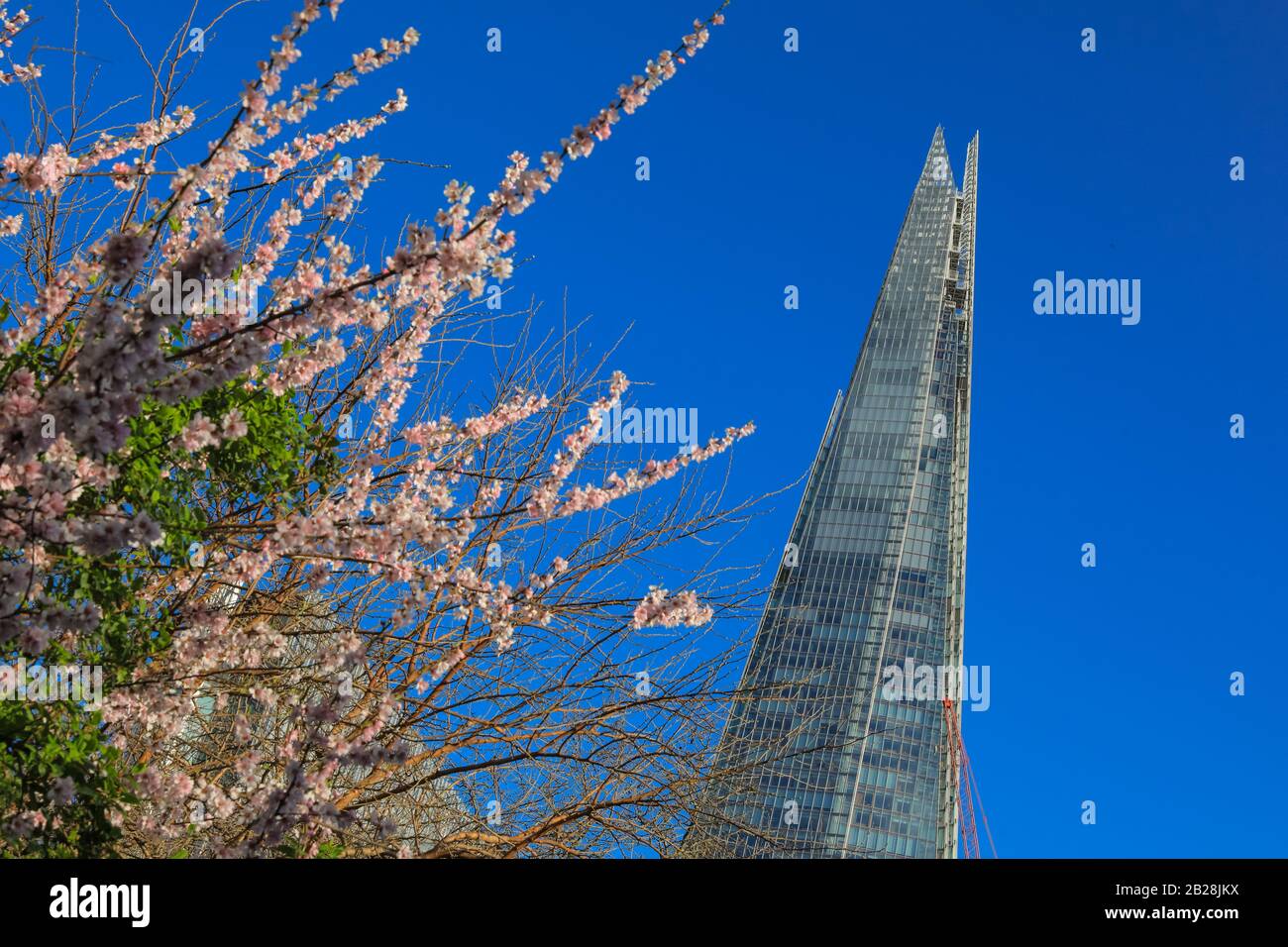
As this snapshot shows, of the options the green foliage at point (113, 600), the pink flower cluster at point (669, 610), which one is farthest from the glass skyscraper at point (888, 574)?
the green foliage at point (113, 600)

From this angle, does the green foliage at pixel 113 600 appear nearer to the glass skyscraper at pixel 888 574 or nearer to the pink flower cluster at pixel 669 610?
the pink flower cluster at pixel 669 610

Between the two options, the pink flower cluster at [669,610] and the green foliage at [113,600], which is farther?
the pink flower cluster at [669,610]

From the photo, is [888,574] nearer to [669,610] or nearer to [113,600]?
[669,610]

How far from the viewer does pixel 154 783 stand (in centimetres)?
590

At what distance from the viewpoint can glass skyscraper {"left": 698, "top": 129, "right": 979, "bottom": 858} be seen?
255 ft

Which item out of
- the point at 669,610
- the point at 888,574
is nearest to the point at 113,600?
the point at 669,610

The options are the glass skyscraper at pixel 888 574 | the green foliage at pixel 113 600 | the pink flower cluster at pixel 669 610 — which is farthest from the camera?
the glass skyscraper at pixel 888 574

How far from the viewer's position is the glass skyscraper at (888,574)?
255 feet

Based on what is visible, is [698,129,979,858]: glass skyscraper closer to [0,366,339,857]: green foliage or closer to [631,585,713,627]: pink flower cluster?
[631,585,713,627]: pink flower cluster

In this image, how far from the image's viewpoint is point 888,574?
8250 cm

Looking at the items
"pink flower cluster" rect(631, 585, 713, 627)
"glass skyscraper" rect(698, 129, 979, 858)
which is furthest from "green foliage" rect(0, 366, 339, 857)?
"glass skyscraper" rect(698, 129, 979, 858)

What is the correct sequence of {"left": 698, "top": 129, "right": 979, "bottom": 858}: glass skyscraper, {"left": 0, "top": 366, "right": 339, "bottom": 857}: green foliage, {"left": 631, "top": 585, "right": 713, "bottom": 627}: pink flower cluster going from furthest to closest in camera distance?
{"left": 698, "top": 129, "right": 979, "bottom": 858}: glass skyscraper < {"left": 631, "top": 585, "right": 713, "bottom": 627}: pink flower cluster < {"left": 0, "top": 366, "right": 339, "bottom": 857}: green foliage
